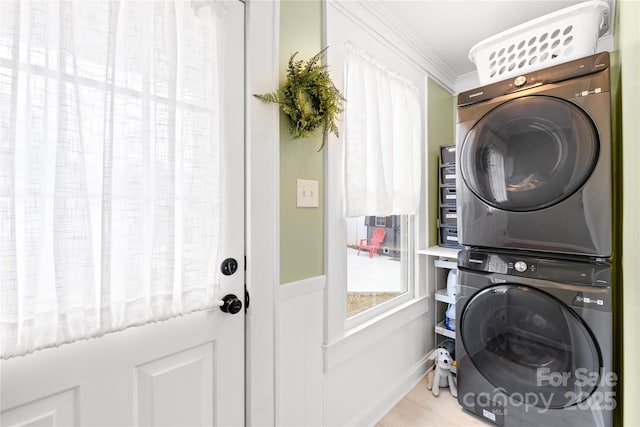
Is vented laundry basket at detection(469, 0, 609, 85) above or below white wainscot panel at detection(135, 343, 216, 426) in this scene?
above

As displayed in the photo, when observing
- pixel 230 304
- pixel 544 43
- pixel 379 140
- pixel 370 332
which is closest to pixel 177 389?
pixel 230 304

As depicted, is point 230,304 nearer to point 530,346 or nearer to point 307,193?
point 307,193

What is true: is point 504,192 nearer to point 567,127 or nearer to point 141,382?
point 567,127

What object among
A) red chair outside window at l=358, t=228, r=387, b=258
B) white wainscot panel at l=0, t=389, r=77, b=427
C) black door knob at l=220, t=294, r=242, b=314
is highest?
red chair outside window at l=358, t=228, r=387, b=258

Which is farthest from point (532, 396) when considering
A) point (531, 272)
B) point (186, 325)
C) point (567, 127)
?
point (186, 325)

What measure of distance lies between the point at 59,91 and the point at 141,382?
87 cm

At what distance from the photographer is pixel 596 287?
127cm

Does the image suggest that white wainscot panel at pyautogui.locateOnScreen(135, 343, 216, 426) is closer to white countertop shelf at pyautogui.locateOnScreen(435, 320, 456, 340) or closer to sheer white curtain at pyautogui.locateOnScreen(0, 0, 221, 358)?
sheer white curtain at pyautogui.locateOnScreen(0, 0, 221, 358)

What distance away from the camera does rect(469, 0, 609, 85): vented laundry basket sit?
4.58ft

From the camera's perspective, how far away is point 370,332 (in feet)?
5.47

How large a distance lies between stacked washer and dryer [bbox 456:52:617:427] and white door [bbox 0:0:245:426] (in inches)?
51.9

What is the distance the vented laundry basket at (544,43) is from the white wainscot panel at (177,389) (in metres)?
2.10

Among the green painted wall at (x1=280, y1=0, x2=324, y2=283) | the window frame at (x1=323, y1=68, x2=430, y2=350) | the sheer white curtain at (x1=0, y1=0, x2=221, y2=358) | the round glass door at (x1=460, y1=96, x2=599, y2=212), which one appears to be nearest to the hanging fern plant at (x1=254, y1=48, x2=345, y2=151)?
the green painted wall at (x1=280, y1=0, x2=324, y2=283)

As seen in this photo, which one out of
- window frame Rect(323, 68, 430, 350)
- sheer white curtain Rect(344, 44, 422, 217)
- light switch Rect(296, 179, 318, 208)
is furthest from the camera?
sheer white curtain Rect(344, 44, 422, 217)
